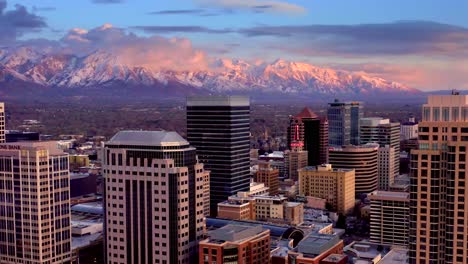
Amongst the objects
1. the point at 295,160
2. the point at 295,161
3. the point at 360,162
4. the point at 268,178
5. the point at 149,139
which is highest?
the point at 149,139

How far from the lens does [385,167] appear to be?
15200 cm

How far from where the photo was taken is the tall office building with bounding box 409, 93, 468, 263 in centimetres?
5119

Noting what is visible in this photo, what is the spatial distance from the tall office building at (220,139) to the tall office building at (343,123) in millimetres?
76136

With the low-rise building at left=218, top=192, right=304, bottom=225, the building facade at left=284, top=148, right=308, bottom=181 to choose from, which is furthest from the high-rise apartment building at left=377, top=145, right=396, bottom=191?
the low-rise building at left=218, top=192, right=304, bottom=225

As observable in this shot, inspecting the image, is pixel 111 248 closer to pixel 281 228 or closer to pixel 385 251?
pixel 281 228

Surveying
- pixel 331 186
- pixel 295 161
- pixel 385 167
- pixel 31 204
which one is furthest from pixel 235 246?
pixel 385 167

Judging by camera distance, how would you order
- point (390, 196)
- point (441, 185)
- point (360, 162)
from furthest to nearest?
point (360, 162) < point (390, 196) < point (441, 185)

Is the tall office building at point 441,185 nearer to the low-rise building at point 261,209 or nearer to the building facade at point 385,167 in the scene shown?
the low-rise building at point 261,209

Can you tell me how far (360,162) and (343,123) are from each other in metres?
49.2

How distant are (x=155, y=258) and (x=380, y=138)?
112655mm

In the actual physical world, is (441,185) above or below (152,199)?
above

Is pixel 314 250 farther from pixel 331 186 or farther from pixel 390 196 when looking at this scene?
pixel 331 186

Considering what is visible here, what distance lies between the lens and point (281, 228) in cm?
9106

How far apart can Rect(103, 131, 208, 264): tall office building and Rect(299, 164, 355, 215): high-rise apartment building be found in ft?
210
